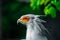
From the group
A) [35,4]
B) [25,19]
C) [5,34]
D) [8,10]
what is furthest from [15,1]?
[25,19]

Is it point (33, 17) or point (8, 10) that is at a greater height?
point (8, 10)

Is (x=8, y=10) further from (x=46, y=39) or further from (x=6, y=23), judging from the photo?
(x=46, y=39)

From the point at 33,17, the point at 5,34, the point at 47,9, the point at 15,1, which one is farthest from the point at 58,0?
the point at 5,34

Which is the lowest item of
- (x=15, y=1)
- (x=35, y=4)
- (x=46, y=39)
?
(x=46, y=39)

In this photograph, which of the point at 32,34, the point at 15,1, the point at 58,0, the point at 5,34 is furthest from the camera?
the point at 5,34

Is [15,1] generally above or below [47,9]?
above

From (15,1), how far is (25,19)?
2546 millimetres

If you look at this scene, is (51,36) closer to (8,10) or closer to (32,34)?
(32,34)

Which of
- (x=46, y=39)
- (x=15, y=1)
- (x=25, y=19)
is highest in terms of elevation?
(x=15, y=1)

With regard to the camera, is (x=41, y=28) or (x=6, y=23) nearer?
(x=41, y=28)

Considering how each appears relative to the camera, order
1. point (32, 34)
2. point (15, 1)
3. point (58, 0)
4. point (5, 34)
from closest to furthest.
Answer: point (32, 34), point (58, 0), point (15, 1), point (5, 34)

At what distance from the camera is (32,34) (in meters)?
1.96

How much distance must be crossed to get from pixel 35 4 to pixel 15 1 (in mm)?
2082

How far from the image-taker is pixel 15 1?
4.53 meters
